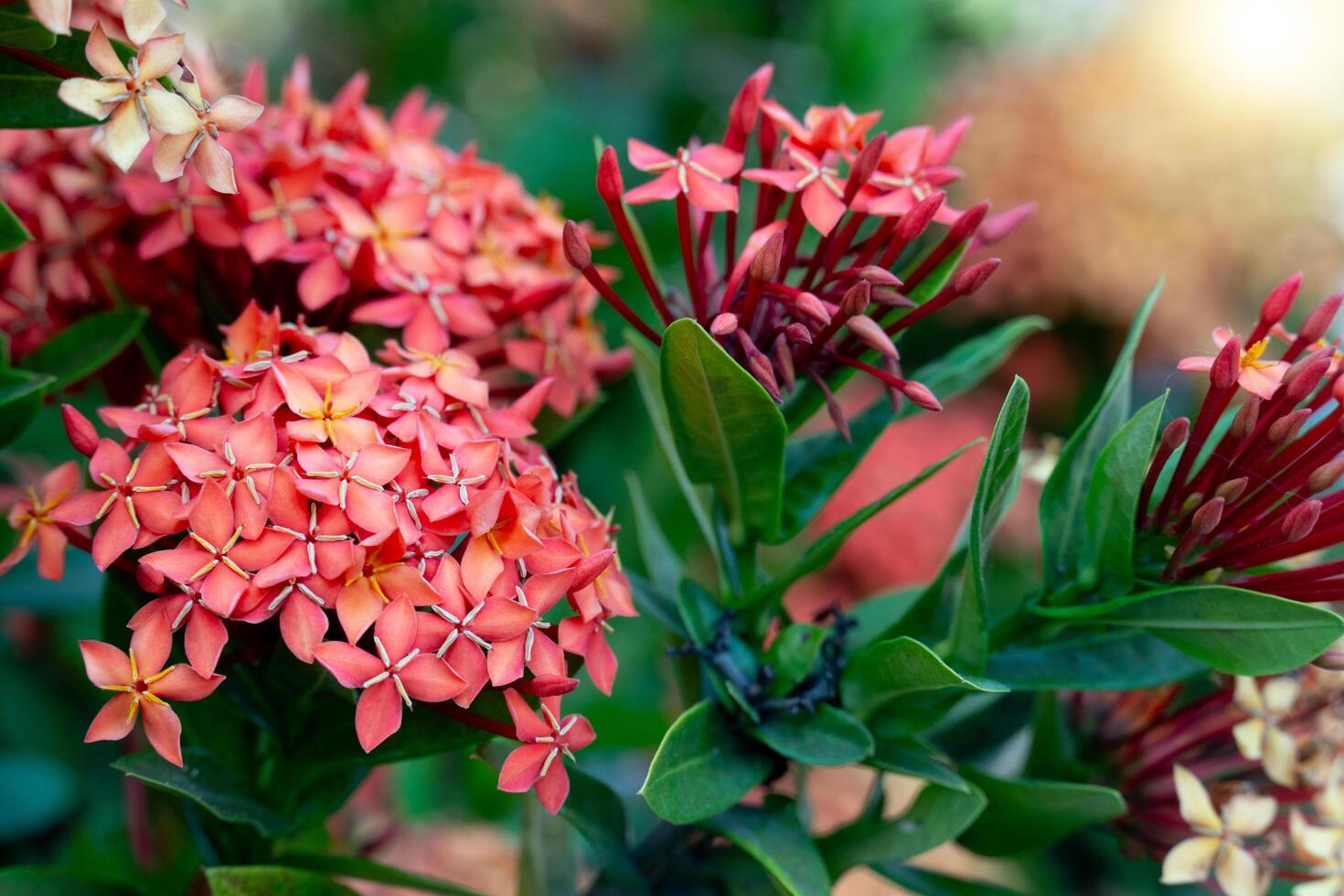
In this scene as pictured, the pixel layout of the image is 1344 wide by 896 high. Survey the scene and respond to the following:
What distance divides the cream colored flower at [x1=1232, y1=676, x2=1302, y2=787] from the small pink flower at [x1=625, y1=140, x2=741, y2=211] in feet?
1.09

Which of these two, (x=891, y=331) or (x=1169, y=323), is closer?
(x=891, y=331)

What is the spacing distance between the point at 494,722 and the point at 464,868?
468 millimetres

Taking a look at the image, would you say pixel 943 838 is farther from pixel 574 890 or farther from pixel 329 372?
pixel 329 372

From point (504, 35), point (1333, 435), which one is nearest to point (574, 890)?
point (1333, 435)

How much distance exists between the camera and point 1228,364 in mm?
432

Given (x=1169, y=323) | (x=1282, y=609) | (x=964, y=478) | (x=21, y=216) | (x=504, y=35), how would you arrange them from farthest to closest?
(x=504, y=35), (x=1169, y=323), (x=964, y=478), (x=21, y=216), (x=1282, y=609)

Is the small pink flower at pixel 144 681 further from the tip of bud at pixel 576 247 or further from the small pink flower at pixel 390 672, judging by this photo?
the tip of bud at pixel 576 247

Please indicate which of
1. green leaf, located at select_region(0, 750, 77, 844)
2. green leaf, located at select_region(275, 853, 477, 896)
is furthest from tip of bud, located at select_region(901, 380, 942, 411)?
green leaf, located at select_region(0, 750, 77, 844)

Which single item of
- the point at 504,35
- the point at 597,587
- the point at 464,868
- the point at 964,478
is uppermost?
the point at 597,587

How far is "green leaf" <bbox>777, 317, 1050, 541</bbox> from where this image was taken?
542 millimetres

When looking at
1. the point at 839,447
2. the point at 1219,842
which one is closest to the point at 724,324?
the point at 839,447

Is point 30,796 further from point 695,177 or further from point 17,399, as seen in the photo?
point 695,177

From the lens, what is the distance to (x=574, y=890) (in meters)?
0.61

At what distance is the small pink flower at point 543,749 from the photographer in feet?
1.40
